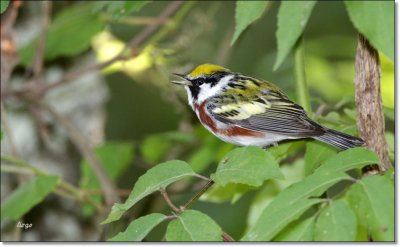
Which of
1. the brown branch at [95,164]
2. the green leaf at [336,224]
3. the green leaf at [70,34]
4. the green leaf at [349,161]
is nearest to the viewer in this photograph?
the green leaf at [336,224]

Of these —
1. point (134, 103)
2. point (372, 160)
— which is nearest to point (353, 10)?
point (372, 160)

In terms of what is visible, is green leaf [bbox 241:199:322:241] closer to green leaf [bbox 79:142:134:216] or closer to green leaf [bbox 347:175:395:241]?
green leaf [bbox 347:175:395:241]

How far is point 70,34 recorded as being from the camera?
421 centimetres

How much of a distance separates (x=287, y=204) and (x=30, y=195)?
1839 mm

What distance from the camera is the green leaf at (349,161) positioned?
1.98m

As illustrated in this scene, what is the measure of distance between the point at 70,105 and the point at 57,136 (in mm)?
207

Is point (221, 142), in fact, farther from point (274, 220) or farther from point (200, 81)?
point (274, 220)

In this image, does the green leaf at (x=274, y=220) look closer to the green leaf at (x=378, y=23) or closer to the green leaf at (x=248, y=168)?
the green leaf at (x=248, y=168)

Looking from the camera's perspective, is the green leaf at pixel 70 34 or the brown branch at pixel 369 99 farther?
the green leaf at pixel 70 34

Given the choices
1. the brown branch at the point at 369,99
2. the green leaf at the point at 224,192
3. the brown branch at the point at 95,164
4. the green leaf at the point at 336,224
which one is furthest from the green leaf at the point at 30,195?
the green leaf at the point at 336,224

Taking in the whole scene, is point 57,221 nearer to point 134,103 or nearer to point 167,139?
point 167,139

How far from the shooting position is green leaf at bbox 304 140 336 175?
2495mm

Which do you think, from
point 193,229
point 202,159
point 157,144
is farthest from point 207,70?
point 193,229

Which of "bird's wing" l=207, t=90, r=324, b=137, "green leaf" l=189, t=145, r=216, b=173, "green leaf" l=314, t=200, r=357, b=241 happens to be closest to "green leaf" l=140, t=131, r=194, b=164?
"green leaf" l=189, t=145, r=216, b=173
